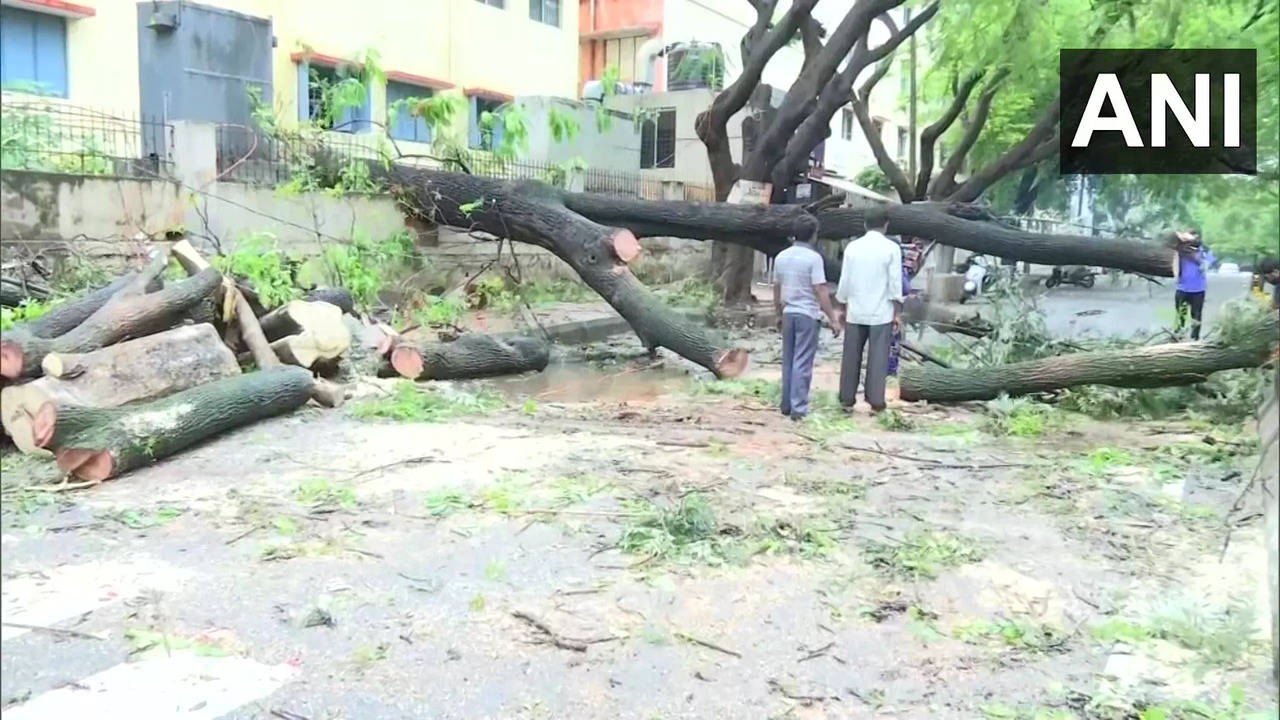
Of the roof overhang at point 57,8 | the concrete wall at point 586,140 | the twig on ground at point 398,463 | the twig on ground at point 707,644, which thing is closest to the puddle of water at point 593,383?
the twig on ground at point 398,463

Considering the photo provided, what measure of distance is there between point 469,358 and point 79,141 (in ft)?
24.6

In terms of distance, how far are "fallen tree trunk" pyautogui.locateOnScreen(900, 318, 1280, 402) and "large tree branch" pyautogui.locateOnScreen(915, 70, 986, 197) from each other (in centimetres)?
1045

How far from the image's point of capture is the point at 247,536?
516 cm

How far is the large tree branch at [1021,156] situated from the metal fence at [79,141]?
14279 millimetres

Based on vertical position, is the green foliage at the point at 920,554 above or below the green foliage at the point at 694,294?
below

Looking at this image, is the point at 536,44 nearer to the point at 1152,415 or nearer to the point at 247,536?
the point at 1152,415

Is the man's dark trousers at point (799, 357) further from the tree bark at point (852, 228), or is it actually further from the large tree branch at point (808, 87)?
the large tree branch at point (808, 87)

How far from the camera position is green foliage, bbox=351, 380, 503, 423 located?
819cm

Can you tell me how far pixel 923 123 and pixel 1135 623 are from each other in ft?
99.7

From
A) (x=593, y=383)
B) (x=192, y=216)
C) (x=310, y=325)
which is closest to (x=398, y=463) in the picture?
(x=192, y=216)

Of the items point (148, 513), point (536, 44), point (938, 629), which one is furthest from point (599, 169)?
point (938, 629)

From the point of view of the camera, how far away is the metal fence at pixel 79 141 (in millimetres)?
1721

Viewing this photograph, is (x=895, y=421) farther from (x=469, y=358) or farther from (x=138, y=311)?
(x=138, y=311)

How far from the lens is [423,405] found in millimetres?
8578
